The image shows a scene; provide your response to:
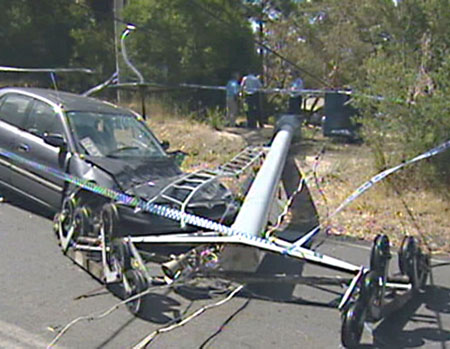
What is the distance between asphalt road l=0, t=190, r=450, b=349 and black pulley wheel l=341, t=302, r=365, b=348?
314 millimetres

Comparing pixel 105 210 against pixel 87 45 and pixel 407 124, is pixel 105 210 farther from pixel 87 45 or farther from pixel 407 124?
pixel 87 45

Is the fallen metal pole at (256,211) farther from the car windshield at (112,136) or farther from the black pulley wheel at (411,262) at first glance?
the car windshield at (112,136)

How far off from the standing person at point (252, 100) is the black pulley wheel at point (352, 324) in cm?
1158

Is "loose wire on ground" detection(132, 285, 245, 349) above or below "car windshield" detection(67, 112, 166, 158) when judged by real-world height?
below

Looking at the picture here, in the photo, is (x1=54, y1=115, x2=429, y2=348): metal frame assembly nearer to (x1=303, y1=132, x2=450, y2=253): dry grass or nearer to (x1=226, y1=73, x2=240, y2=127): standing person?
(x1=303, y1=132, x2=450, y2=253): dry grass

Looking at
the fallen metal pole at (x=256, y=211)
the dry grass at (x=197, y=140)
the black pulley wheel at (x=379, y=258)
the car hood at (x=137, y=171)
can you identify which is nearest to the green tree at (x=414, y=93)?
the fallen metal pole at (x=256, y=211)

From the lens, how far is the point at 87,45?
21750 mm

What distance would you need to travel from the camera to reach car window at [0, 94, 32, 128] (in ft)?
27.6

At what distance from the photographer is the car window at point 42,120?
26.0 ft

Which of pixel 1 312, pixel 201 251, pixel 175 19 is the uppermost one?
pixel 175 19

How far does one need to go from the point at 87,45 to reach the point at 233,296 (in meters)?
17.9

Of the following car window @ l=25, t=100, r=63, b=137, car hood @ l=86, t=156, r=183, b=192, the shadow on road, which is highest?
car window @ l=25, t=100, r=63, b=137

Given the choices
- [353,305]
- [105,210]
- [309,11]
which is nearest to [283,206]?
[105,210]

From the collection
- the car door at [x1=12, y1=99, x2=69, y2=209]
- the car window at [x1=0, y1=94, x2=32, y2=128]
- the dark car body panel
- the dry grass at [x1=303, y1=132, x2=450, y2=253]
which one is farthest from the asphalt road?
the car window at [x1=0, y1=94, x2=32, y2=128]
